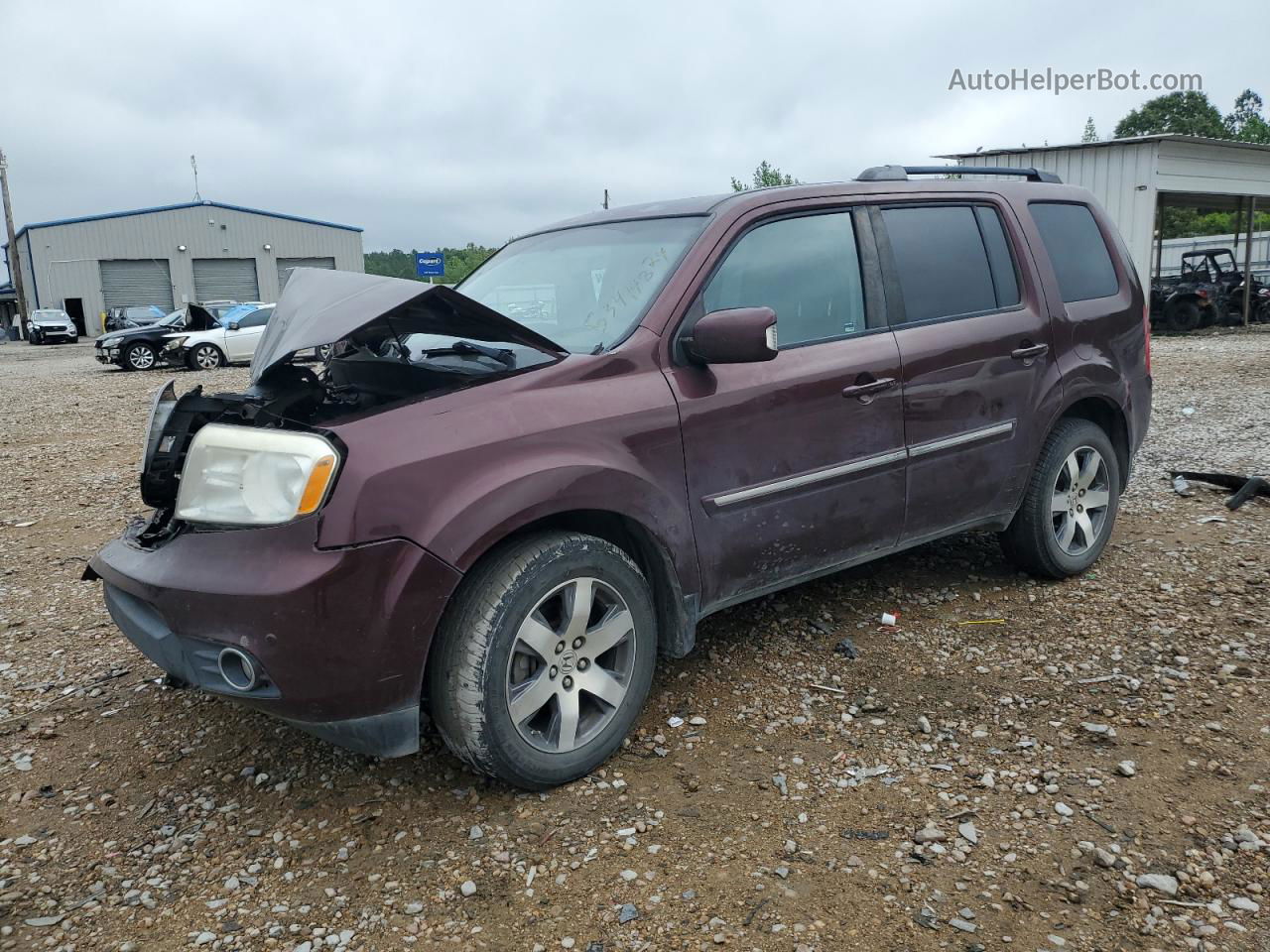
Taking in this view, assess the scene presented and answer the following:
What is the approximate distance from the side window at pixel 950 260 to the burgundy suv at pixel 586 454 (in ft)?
0.05

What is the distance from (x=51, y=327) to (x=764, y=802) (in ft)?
136

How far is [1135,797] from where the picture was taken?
2.79 m

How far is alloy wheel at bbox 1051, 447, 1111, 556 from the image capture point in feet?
14.6

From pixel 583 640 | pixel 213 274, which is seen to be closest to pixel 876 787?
pixel 583 640

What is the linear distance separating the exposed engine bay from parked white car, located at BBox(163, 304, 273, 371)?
1769 cm

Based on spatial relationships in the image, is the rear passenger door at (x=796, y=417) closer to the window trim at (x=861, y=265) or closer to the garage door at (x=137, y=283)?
the window trim at (x=861, y=265)

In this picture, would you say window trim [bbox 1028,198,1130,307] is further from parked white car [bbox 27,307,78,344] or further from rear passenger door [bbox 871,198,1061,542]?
parked white car [bbox 27,307,78,344]

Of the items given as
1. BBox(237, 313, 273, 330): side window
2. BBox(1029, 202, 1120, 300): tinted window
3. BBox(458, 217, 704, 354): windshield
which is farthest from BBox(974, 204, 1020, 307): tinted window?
BBox(237, 313, 273, 330): side window

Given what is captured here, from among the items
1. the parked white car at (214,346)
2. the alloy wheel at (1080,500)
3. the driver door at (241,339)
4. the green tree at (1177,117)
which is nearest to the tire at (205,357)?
the parked white car at (214,346)

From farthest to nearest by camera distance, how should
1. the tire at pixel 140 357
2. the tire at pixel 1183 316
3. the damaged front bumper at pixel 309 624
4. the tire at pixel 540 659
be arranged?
the tire at pixel 1183 316, the tire at pixel 140 357, the tire at pixel 540 659, the damaged front bumper at pixel 309 624

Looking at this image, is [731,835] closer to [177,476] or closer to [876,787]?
[876,787]

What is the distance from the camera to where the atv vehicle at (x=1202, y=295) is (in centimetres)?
2009

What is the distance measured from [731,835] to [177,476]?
1957 mm

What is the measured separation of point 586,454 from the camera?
9.56 ft
